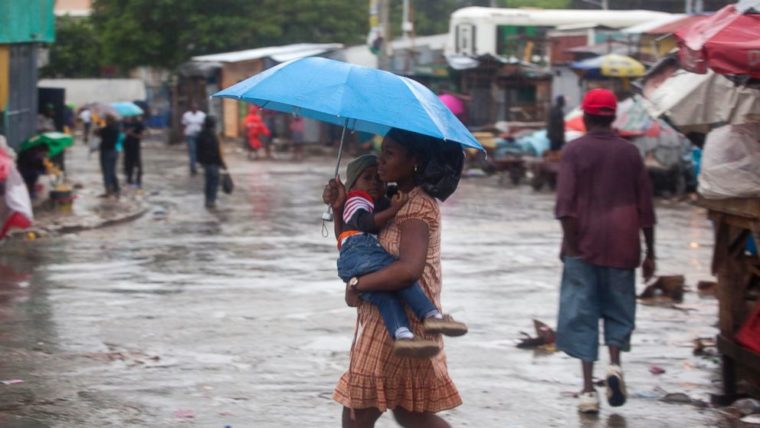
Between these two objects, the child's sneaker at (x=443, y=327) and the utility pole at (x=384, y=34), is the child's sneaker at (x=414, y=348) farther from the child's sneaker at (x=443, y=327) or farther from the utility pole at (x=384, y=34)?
the utility pole at (x=384, y=34)

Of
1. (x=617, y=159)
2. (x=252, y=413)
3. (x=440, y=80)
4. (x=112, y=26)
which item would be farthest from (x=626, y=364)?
(x=112, y=26)

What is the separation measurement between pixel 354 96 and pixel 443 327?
973 mm

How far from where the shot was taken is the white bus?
37344 millimetres

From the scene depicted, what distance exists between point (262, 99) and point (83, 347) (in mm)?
4621

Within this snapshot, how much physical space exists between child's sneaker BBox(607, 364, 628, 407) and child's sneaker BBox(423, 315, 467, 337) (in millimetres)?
2529

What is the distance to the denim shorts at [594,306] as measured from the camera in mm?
7145

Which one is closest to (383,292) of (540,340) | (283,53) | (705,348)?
(540,340)

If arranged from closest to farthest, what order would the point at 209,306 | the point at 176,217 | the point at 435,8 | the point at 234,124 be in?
the point at 209,306 < the point at 176,217 < the point at 234,124 < the point at 435,8

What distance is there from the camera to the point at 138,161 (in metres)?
26.0

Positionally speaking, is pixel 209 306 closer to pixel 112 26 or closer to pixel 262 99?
pixel 262 99

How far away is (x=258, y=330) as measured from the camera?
9844 mm

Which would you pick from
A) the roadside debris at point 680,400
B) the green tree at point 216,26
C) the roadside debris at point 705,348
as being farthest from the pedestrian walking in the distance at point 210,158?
the green tree at point 216,26

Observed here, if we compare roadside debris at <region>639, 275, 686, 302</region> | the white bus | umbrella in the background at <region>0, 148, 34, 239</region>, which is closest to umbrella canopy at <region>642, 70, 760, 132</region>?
roadside debris at <region>639, 275, 686, 302</region>

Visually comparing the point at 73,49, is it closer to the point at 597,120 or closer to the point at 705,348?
the point at 705,348
